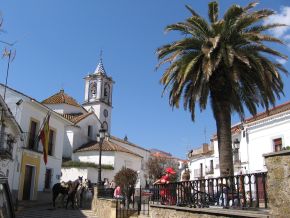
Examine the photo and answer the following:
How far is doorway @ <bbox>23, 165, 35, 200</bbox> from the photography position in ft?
81.6

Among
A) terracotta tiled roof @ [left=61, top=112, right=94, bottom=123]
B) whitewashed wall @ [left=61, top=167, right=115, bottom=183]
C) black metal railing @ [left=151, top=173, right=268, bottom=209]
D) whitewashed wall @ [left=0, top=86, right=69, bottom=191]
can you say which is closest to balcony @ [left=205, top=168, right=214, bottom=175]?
whitewashed wall @ [left=61, top=167, right=115, bottom=183]

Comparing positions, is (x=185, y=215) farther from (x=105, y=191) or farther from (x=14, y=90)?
(x=14, y=90)

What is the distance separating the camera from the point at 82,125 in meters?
43.9

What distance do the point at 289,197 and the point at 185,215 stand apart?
4.25 meters

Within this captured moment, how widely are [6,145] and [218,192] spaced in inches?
608

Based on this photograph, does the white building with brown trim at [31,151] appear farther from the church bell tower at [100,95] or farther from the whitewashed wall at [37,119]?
the church bell tower at [100,95]

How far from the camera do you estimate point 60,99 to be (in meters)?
44.3

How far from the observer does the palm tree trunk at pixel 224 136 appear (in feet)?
47.1

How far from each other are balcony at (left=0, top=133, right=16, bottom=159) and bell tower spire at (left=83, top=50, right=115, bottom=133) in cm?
3315

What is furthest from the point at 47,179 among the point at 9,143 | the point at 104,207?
the point at 104,207

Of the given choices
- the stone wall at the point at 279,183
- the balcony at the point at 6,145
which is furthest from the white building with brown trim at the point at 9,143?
Result: the stone wall at the point at 279,183

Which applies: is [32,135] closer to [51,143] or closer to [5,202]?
[51,143]

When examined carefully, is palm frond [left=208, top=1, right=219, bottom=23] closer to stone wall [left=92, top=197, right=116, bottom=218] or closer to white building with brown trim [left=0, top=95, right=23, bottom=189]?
stone wall [left=92, top=197, right=116, bottom=218]

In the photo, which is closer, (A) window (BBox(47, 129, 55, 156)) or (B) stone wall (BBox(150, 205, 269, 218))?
(B) stone wall (BBox(150, 205, 269, 218))
